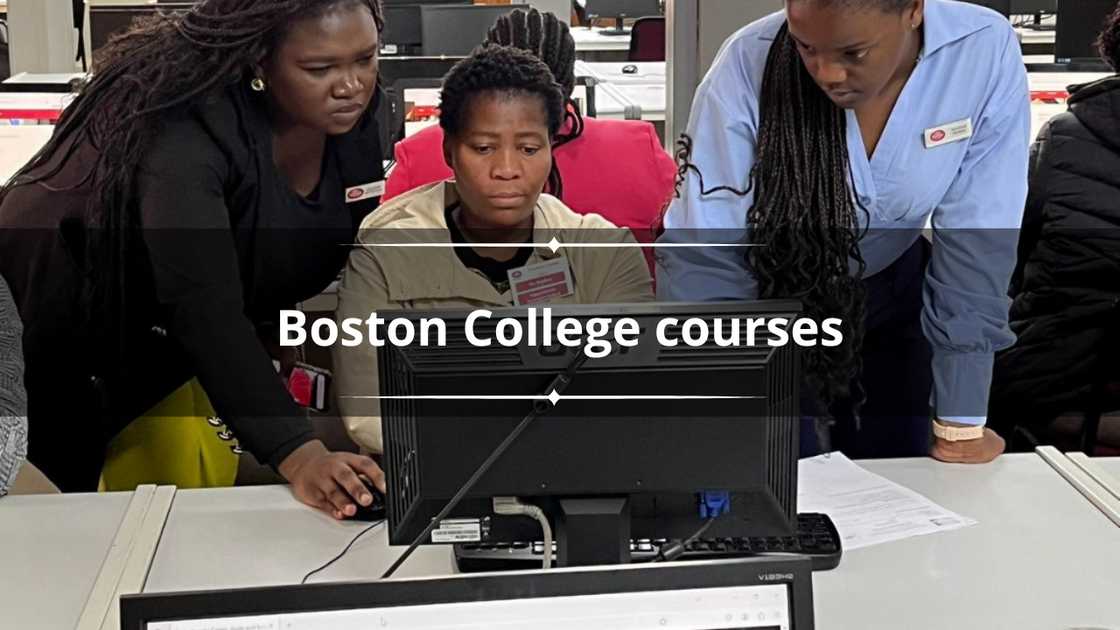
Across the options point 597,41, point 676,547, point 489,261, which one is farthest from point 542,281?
point 597,41

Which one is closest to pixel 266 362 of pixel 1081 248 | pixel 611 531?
pixel 611 531

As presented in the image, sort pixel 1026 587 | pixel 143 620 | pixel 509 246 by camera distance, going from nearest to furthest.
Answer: pixel 143 620 → pixel 1026 587 → pixel 509 246

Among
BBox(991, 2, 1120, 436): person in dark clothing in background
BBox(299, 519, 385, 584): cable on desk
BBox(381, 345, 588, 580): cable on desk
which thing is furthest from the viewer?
BBox(991, 2, 1120, 436): person in dark clothing in background

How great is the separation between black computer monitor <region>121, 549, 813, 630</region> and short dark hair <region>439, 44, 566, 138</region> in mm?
1303

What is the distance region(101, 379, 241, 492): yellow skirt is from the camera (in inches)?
81.5

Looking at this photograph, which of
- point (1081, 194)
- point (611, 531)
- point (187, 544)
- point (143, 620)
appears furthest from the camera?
point (1081, 194)

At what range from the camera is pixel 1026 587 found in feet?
4.43

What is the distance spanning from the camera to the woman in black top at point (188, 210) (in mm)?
1886

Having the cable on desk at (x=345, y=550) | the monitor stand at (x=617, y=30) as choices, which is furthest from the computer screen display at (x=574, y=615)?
the monitor stand at (x=617, y=30)

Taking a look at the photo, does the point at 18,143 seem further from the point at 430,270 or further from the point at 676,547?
the point at 676,547

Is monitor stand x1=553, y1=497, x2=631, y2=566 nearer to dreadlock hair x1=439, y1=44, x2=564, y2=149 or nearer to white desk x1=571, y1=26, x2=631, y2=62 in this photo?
dreadlock hair x1=439, y1=44, x2=564, y2=149

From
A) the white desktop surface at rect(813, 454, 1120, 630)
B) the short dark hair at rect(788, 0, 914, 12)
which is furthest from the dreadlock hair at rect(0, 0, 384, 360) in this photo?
the white desktop surface at rect(813, 454, 1120, 630)

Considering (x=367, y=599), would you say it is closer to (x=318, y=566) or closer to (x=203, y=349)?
(x=318, y=566)

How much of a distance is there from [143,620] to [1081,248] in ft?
6.06
